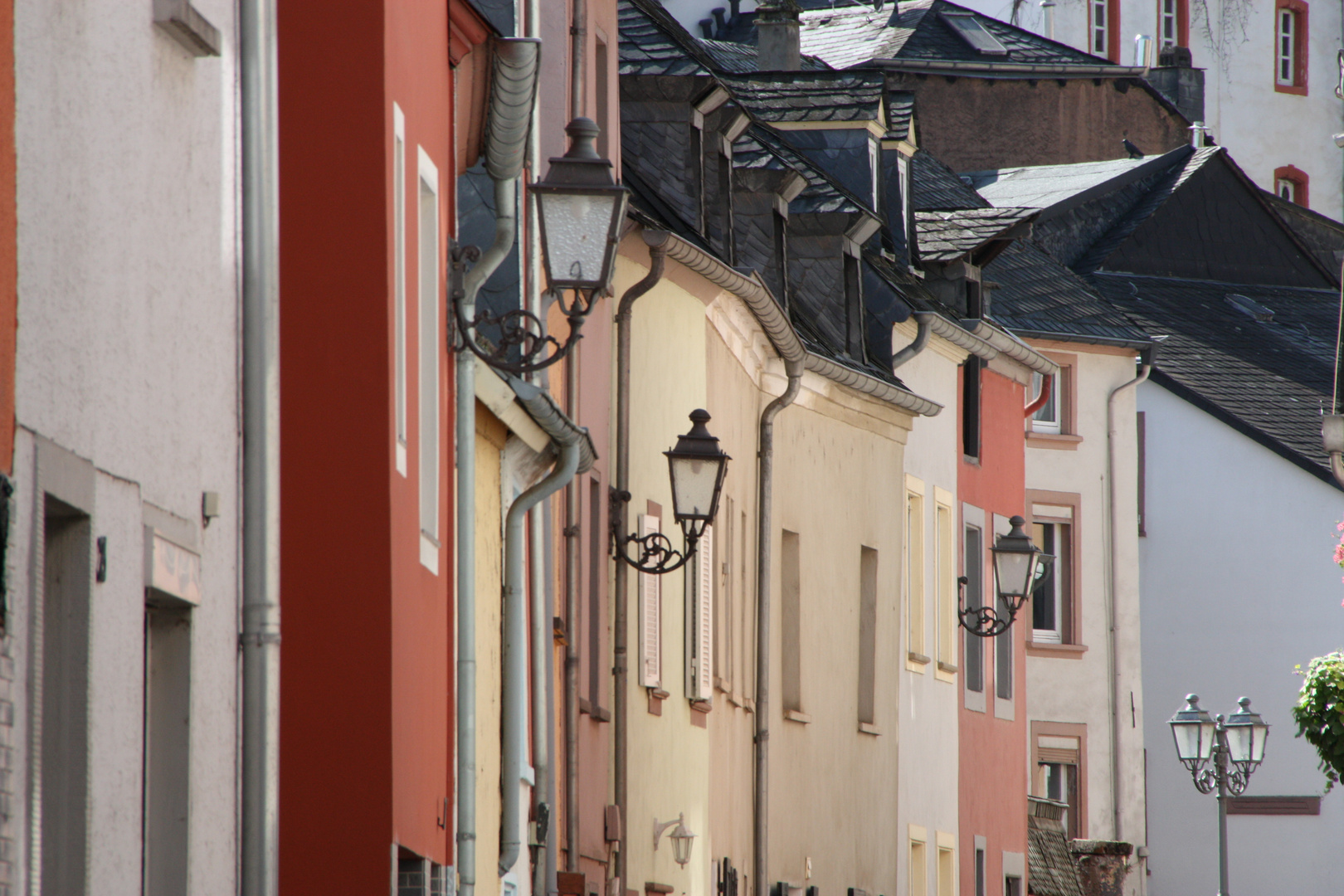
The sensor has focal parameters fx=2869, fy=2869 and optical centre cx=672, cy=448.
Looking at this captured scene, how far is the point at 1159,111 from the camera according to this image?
1924 inches

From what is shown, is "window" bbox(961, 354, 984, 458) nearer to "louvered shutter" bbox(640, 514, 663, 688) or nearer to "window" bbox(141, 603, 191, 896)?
"louvered shutter" bbox(640, 514, 663, 688)

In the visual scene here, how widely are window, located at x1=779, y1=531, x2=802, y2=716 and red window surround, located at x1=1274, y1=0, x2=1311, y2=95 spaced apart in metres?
37.9

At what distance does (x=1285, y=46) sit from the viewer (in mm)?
57594

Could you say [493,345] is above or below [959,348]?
below

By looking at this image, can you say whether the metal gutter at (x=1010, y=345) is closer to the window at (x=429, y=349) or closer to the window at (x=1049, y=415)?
the window at (x=1049, y=415)

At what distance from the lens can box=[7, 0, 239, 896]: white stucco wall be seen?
5953 mm

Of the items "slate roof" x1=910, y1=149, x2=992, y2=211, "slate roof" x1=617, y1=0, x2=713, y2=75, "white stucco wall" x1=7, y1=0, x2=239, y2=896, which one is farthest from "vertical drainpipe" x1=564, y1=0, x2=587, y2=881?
"slate roof" x1=910, y1=149, x2=992, y2=211

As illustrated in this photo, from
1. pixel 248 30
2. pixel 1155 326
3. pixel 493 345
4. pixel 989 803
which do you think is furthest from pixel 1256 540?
pixel 248 30

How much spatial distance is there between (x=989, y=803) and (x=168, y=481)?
69.7 ft

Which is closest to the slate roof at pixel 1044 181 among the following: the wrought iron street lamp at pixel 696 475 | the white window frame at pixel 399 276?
the wrought iron street lamp at pixel 696 475

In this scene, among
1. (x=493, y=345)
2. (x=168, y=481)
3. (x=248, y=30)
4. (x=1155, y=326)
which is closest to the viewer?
(x=168, y=481)

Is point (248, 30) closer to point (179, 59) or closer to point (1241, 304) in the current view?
point (179, 59)

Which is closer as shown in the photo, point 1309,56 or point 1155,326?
point 1155,326

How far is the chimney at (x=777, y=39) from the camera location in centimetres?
3219
